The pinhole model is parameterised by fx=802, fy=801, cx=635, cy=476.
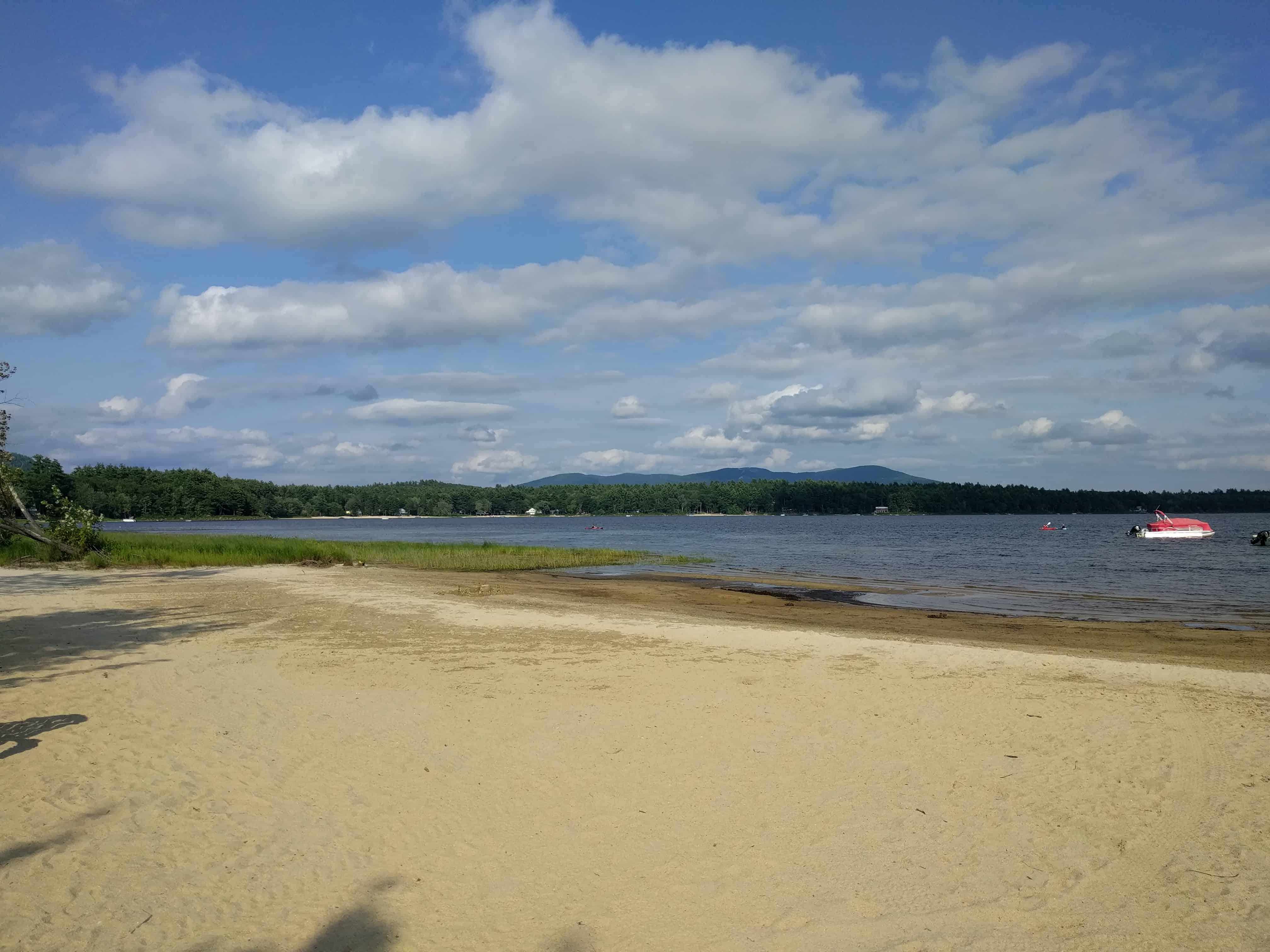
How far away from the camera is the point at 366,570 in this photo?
35.3 metres

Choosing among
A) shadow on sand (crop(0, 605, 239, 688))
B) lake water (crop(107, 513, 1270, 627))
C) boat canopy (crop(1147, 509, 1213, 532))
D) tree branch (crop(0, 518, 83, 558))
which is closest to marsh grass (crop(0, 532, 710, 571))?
lake water (crop(107, 513, 1270, 627))

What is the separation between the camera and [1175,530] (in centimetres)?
7306

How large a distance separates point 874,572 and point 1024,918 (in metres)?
36.4

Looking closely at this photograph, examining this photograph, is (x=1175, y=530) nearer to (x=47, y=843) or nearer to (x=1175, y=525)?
(x=1175, y=525)

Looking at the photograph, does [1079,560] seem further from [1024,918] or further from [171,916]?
[171,916]

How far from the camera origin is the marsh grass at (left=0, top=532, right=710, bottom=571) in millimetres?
32875

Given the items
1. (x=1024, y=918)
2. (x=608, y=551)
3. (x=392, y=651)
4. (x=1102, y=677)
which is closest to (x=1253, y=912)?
(x=1024, y=918)

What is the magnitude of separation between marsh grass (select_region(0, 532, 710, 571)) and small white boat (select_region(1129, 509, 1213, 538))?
50.1 m

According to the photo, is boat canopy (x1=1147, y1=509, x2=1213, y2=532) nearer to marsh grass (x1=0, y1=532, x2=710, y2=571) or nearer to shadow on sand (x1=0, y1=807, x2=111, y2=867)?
marsh grass (x1=0, y1=532, x2=710, y2=571)

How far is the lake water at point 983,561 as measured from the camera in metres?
27.8

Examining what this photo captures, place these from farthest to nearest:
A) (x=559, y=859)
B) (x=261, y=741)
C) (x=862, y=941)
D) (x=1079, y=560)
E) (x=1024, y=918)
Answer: (x=1079, y=560) < (x=261, y=741) < (x=559, y=859) < (x=1024, y=918) < (x=862, y=941)

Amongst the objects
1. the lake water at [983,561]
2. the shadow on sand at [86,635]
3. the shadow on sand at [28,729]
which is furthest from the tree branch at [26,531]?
the lake water at [983,561]

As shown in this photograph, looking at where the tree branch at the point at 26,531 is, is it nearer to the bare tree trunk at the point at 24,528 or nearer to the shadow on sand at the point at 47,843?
the bare tree trunk at the point at 24,528

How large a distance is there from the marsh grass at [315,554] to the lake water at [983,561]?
13.4ft
